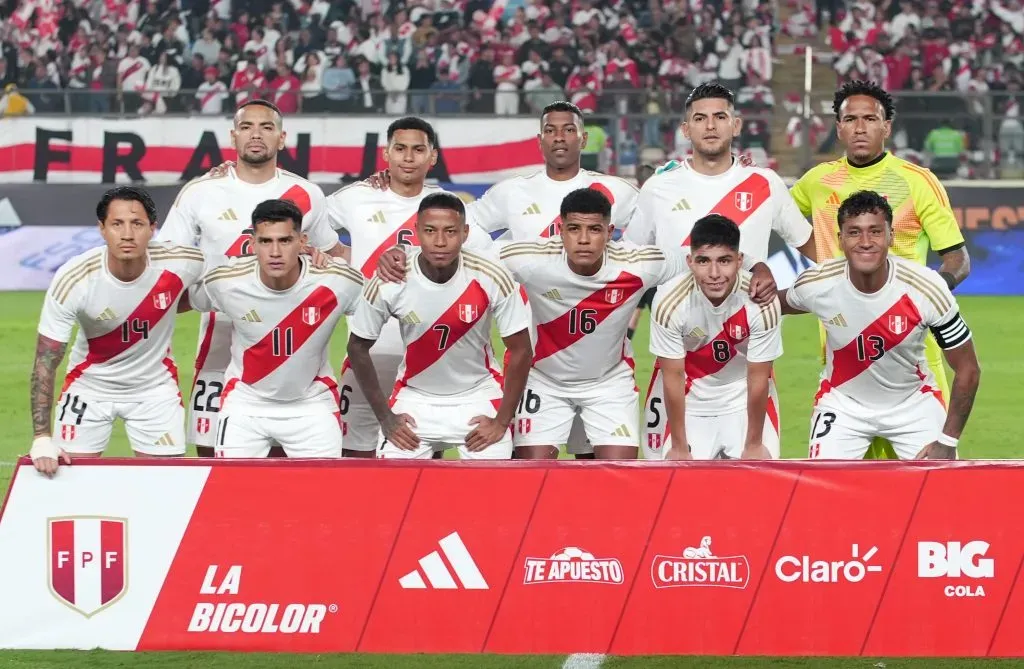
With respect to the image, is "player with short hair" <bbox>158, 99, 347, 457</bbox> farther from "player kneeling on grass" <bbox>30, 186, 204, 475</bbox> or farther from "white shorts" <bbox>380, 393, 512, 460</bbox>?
"white shorts" <bbox>380, 393, 512, 460</bbox>

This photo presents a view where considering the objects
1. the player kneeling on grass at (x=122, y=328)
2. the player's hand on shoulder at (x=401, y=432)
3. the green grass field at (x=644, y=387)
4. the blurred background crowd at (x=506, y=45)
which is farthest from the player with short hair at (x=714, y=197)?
the blurred background crowd at (x=506, y=45)

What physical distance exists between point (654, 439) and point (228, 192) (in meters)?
2.68

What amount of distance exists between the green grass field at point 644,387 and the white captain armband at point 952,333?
1.47 meters

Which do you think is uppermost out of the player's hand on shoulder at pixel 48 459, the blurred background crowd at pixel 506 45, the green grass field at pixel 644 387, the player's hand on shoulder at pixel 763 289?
the blurred background crowd at pixel 506 45

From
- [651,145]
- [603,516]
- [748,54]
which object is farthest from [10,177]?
[603,516]

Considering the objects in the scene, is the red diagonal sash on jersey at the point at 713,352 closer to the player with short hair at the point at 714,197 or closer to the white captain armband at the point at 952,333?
the player with short hair at the point at 714,197

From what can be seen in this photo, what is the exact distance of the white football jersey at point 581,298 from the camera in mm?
7590

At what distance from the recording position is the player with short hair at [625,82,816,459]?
7.91 meters

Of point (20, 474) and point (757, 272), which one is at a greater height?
point (757, 272)

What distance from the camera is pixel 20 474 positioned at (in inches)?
228

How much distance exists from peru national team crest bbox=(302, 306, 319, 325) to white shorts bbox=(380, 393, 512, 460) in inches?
23.0

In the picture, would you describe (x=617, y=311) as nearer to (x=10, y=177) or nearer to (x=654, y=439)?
(x=654, y=439)

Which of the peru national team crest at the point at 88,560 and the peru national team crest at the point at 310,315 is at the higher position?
the peru national team crest at the point at 310,315

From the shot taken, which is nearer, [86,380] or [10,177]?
[86,380]
